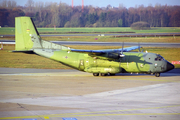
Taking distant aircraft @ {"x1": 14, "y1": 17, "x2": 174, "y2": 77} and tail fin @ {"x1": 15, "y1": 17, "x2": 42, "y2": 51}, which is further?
tail fin @ {"x1": 15, "y1": 17, "x2": 42, "y2": 51}

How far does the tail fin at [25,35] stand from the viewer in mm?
28016

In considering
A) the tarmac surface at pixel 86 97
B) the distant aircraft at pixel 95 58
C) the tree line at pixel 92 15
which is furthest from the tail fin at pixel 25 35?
the tree line at pixel 92 15

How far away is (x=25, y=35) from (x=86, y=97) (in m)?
13.8

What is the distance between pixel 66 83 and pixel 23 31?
30.9 feet

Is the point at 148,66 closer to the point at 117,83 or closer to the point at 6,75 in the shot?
the point at 117,83

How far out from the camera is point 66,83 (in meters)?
23.6

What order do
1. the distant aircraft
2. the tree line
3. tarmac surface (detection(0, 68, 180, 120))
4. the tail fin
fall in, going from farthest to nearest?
1. the tree line
2. the tail fin
3. the distant aircraft
4. tarmac surface (detection(0, 68, 180, 120))

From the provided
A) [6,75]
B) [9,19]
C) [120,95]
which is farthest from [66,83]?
[9,19]

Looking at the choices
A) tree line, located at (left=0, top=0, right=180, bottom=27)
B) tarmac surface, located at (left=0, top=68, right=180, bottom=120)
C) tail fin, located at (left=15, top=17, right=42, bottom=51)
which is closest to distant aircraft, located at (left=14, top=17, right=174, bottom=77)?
tail fin, located at (left=15, top=17, right=42, bottom=51)

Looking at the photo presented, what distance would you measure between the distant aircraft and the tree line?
8350cm

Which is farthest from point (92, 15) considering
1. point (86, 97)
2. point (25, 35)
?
point (86, 97)

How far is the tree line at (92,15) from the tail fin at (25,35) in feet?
273

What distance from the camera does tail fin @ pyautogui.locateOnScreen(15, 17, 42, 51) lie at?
2802 cm

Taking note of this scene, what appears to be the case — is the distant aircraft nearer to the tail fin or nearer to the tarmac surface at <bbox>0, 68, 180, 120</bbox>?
the tail fin
